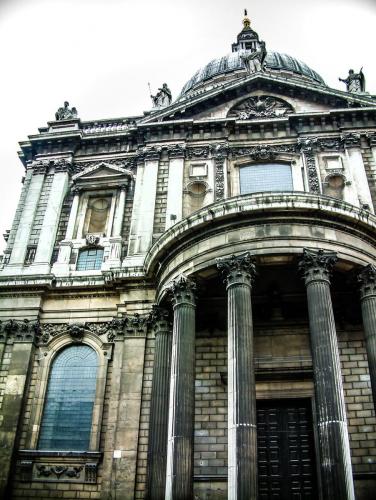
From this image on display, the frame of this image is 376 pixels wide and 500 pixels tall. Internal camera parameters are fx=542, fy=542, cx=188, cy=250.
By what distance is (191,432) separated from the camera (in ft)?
45.0

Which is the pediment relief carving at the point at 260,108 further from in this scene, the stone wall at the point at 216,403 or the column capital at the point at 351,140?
the stone wall at the point at 216,403

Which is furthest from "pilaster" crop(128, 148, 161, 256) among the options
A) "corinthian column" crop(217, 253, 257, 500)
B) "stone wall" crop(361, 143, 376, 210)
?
"stone wall" crop(361, 143, 376, 210)

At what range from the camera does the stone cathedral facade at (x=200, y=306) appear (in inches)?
567

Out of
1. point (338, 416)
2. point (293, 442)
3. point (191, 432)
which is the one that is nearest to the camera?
point (338, 416)

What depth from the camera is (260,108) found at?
2280 centimetres

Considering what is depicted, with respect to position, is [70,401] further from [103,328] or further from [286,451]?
[286,451]

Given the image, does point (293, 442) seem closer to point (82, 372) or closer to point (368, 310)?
point (368, 310)

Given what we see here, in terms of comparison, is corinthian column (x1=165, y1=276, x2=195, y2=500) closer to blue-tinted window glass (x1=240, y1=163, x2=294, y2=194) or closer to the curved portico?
the curved portico

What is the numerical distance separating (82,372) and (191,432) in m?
5.71

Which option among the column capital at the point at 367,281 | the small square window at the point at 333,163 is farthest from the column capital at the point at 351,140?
the column capital at the point at 367,281

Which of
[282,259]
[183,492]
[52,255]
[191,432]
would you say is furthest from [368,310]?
[52,255]

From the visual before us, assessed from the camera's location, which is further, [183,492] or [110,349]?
[110,349]

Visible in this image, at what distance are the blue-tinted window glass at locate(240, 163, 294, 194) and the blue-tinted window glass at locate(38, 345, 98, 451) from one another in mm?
8582

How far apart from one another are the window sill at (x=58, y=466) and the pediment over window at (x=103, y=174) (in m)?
10.7
